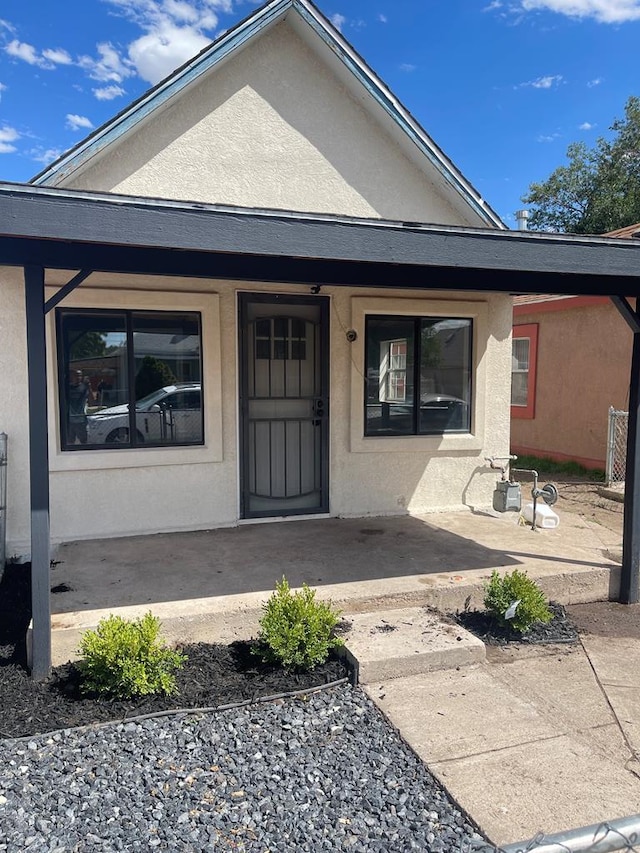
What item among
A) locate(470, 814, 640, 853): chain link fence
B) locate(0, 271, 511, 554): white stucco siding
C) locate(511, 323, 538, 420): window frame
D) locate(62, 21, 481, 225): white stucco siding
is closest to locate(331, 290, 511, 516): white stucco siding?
locate(0, 271, 511, 554): white stucco siding

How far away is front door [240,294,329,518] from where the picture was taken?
6.43 metres

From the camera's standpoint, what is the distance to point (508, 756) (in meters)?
2.93

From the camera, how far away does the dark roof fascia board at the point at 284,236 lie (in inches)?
119

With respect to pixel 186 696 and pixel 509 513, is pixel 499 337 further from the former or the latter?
pixel 186 696

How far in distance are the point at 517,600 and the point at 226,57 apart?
17.8 ft

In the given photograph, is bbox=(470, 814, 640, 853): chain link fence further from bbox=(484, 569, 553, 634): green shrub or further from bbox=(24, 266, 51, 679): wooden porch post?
bbox=(24, 266, 51, 679): wooden porch post

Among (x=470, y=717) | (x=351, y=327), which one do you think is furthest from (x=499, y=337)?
(x=470, y=717)

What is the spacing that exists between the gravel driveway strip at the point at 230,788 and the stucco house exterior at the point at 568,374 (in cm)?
884

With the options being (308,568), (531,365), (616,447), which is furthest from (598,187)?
(308,568)

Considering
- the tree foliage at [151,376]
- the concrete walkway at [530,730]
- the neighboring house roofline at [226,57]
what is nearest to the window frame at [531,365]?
the neighboring house roofline at [226,57]

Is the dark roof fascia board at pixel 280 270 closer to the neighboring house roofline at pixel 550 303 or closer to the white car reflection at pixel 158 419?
the white car reflection at pixel 158 419

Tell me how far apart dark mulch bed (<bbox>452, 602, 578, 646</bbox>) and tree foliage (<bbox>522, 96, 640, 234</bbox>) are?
23106 mm

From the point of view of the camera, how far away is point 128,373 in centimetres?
595

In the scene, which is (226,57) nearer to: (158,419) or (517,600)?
(158,419)
